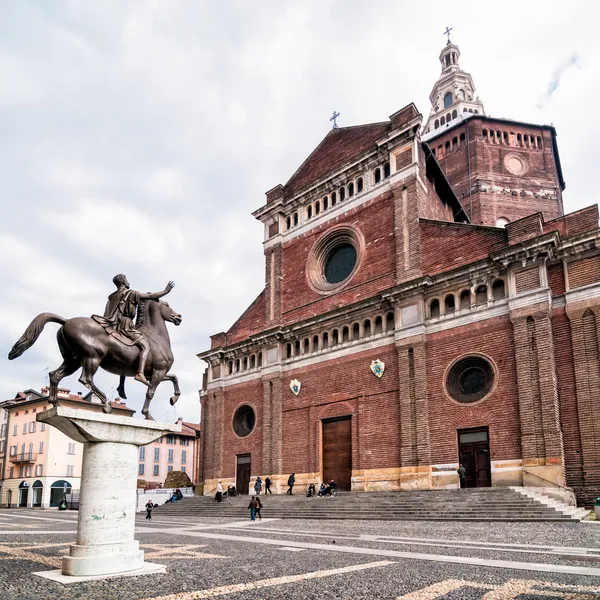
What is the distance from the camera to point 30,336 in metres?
8.66

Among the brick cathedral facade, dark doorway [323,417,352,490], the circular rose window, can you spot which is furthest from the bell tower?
dark doorway [323,417,352,490]

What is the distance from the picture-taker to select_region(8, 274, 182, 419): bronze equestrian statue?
8.84m

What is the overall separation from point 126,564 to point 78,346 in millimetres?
3340

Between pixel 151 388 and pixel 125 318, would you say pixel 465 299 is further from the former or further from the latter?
pixel 125 318

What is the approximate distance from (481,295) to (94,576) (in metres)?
21.5

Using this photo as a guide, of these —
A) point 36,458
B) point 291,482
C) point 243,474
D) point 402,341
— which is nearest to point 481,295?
point 402,341

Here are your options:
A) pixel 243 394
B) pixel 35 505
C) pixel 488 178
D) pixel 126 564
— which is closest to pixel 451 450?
pixel 243 394

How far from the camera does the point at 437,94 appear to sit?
187 ft

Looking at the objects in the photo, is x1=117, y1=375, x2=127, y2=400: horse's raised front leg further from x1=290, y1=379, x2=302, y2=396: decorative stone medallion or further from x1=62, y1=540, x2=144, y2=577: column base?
x1=290, y1=379, x2=302, y2=396: decorative stone medallion

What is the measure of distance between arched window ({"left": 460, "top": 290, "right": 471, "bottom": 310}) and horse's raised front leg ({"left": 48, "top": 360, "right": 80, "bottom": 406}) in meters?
20.2

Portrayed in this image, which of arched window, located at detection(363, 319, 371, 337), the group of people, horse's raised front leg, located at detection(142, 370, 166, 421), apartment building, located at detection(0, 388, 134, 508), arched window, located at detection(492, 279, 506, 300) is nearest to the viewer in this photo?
horse's raised front leg, located at detection(142, 370, 166, 421)

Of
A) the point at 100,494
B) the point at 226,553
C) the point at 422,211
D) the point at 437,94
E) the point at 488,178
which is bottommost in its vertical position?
the point at 226,553

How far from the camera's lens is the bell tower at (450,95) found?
5347 cm

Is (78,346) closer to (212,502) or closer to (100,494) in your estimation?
(100,494)
